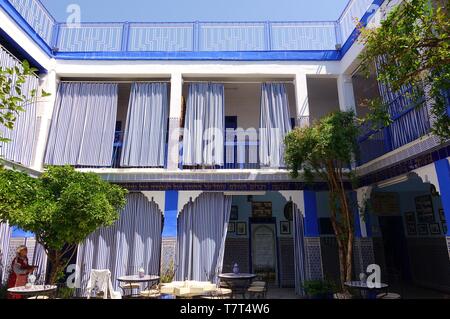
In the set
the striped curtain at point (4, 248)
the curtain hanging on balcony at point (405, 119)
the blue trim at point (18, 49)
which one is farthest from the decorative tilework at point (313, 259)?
the blue trim at point (18, 49)

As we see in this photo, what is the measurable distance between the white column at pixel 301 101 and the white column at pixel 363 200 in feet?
6.68

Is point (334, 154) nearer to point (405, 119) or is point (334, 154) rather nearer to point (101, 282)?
point (405, 119)

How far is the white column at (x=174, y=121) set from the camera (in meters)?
7.98

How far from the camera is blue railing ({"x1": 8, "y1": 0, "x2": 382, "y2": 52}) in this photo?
28.4 feet

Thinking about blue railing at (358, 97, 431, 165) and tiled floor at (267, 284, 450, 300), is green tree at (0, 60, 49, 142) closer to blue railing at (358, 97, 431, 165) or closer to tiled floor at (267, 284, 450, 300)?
blue railing at (358, 97, 431, 165)

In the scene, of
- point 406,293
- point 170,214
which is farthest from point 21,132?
→ point 406,293

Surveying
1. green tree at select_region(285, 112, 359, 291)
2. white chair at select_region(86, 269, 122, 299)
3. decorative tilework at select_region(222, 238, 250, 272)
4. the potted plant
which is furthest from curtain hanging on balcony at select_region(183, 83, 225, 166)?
the potted plant

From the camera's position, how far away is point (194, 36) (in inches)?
343

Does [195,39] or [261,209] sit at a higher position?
[195,39]

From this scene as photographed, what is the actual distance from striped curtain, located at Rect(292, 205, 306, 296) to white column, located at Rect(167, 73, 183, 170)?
318 cm

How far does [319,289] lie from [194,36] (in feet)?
22.3

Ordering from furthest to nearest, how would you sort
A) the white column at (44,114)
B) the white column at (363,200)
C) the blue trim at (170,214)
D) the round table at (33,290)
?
the white column at (44,114) → the blue trim at (170,214) → the white column at (363,200) → the round table at (33,290)

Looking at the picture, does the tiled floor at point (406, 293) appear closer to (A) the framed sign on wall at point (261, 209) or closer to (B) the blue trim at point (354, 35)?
(A) the framed sign on wall at point (261, 209)
